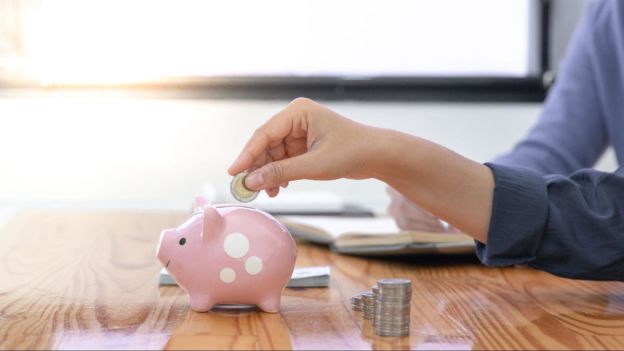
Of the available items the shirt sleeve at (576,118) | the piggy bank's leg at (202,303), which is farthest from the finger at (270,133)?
the shirt sleeve at (576,118)

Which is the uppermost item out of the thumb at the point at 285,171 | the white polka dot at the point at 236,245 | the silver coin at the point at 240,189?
the thumb at the point at 285,171

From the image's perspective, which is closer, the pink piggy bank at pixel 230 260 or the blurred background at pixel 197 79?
the pink piggy bank at pixel 230 260

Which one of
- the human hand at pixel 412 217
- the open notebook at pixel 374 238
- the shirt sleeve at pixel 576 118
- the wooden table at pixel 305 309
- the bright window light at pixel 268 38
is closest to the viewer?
the wooden table at pixel 305 309

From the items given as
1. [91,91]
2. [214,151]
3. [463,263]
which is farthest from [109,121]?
[463,263]

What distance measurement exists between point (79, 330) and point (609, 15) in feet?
4.06

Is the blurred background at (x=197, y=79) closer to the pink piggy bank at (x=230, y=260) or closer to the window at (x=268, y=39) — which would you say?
the window at (x=268, y=39)

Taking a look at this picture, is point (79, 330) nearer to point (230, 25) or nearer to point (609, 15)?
point (609, 15)

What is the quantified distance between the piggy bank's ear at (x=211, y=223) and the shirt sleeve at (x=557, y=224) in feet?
0.89

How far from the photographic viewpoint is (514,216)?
0.95 metres

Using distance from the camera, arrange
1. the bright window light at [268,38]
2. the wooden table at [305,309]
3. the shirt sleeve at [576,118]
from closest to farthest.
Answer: the wooden table at [305,309]
the shirt sleeve at [576,118]
the bright window light at [268,38]

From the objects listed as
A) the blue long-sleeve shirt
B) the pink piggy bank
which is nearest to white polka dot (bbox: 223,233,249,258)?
the pink piggy bank

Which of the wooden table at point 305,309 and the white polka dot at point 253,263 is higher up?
the white polka dot at point 253,263

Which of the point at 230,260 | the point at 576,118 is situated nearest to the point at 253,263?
the point at 230,260

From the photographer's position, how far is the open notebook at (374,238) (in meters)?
1.25
